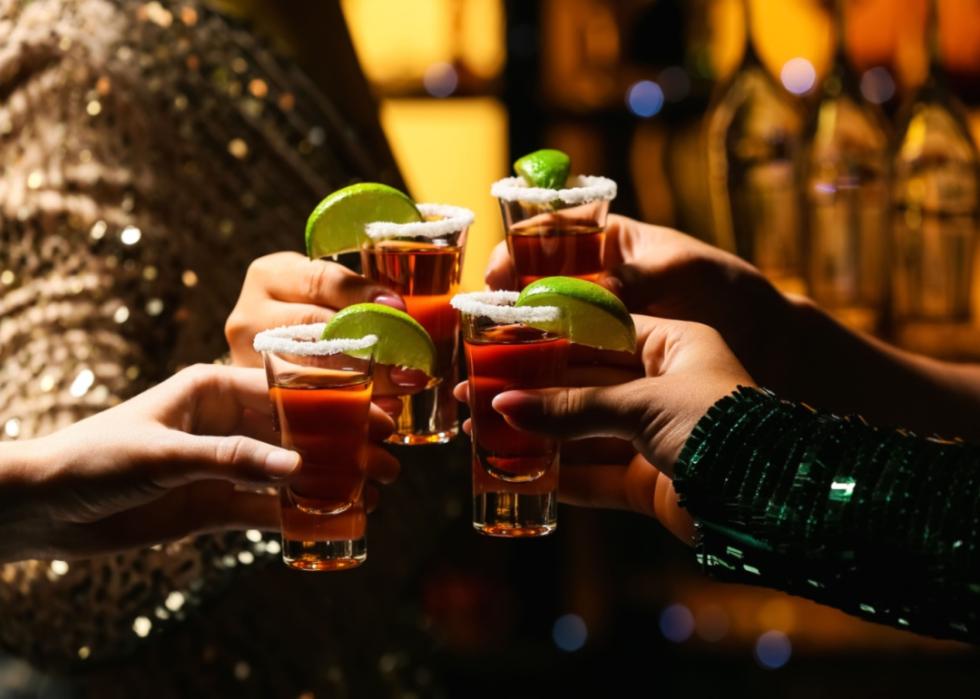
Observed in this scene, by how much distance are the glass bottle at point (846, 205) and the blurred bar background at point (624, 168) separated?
0.24 m

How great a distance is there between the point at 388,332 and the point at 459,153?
209 centimetres

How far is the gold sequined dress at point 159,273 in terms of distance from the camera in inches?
67.5

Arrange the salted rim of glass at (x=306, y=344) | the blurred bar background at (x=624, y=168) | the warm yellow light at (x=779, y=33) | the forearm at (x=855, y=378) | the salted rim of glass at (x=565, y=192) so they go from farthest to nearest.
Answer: the warm yellow light at (x=779, y=33), the blurred bar background at (x=624, y=168), the forearm at (x=855, y=378), the salted rim of glass at (x=565, y=192), the salted rim of glass at (x=306, y=344)

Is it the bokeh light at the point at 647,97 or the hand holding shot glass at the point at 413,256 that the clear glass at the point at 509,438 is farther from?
the bokeh light at the point at 647,97

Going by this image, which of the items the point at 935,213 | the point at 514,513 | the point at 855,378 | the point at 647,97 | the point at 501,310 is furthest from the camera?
the point at 647,97

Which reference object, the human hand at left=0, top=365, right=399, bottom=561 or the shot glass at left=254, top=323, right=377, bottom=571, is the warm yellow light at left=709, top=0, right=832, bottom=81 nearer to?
the human hand at left=0, top=365, right=399, bottom=561

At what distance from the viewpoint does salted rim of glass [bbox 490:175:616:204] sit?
162 centimetres

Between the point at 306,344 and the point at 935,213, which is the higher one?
the point at 306,344

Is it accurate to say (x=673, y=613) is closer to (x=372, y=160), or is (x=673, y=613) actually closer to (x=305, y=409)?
(x=372, y=160)

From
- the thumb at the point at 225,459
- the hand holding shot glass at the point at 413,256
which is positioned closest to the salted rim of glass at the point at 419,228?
the hand holding shot glass at the point at 413,256

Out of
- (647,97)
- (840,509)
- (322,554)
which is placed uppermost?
(647,97)

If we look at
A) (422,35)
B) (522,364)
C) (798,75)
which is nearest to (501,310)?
(522,364)

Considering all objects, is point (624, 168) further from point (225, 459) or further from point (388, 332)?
point (225, 459)

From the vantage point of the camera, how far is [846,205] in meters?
2.70
